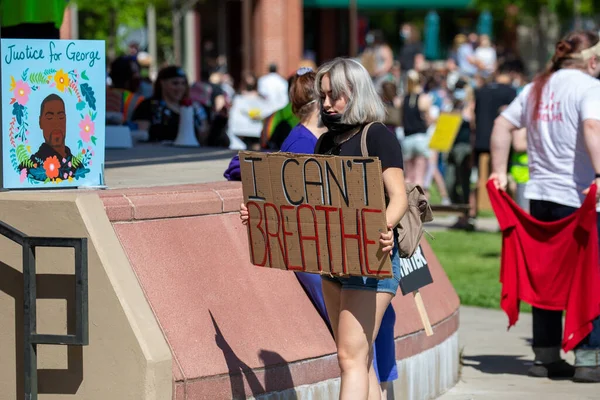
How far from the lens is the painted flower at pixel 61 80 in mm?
6160

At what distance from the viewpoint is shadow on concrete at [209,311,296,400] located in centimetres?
557

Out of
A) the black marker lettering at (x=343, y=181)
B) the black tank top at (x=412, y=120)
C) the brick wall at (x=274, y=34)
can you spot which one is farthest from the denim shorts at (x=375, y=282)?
the brick wall at (x=274, y=34)

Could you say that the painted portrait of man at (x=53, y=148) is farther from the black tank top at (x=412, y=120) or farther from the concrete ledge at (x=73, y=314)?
the black tank top at (x=412, y=120)

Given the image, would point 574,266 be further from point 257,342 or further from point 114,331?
point 114,331

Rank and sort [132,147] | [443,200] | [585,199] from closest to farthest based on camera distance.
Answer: [585,199]
[132,147]
[443,200]

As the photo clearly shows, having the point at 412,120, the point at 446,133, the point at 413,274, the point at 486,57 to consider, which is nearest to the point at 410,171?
the point at 412,120

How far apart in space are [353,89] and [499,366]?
11.9ft

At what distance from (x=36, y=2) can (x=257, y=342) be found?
160 inches

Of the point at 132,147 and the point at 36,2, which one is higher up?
the point at 36,2

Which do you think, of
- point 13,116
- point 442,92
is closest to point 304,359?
point 13,116

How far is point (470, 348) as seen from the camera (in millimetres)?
8812

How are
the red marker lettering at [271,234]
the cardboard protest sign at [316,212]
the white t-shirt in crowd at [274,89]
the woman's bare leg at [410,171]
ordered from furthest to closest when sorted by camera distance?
the white t-shirt in crowd at [274,89]
the woman's bare leg at [410,171]
the red marker lettering at [271,234]
the cardboard protest sign at [316,212]

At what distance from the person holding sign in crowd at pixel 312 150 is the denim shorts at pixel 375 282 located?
0.51 meters

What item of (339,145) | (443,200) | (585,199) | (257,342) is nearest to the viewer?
(339,145)
